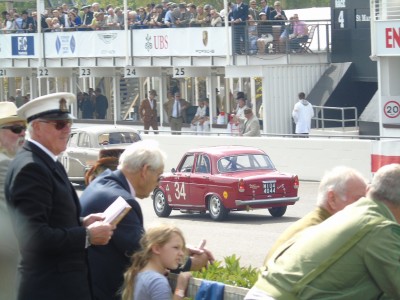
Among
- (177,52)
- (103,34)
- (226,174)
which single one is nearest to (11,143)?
(226,174)

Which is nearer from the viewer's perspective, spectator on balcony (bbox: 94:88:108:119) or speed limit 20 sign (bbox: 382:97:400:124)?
speed limit 20 sign (bbox: 382:97:400:124)

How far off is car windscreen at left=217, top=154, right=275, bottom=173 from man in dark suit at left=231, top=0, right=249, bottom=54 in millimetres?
16630

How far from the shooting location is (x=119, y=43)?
43.6 metres

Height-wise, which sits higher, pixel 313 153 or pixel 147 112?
pixel 147 112

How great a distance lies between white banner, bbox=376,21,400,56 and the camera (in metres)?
Answer: 31.8

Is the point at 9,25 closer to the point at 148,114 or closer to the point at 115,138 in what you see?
the point at 148,114

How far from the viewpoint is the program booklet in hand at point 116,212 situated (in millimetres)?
5953

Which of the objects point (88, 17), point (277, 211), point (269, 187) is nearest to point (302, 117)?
point (277, 211)

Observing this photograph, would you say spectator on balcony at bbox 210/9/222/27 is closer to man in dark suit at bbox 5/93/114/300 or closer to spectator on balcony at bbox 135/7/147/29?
spectator on balcony at bbox 135/7/147/29

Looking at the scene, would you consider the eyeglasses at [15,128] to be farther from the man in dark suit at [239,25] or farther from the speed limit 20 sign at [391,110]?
the man in dark suit at [239,25]

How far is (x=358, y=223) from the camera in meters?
4.98

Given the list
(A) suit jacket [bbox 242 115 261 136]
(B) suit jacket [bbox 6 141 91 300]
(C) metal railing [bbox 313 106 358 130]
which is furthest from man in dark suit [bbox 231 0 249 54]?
(B) suit jacket [bbox 6 141 91 300]

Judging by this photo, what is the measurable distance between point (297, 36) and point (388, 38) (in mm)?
6531

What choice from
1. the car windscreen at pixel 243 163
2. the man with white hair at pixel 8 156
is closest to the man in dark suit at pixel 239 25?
the car windscreen at pixel 243 163
